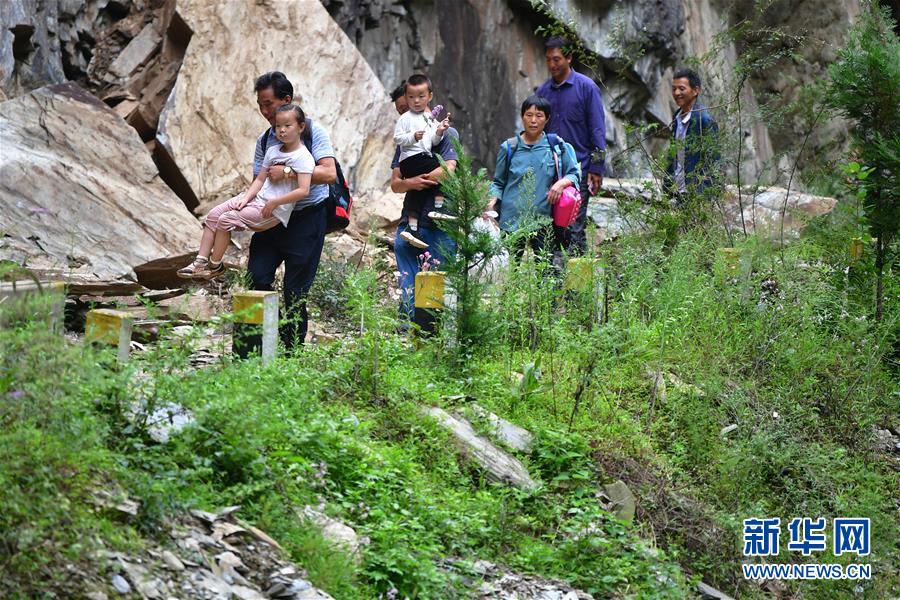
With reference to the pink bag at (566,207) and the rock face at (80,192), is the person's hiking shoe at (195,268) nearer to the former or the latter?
the rock face at (80,192)

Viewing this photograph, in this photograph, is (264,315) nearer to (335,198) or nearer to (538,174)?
(335,198)

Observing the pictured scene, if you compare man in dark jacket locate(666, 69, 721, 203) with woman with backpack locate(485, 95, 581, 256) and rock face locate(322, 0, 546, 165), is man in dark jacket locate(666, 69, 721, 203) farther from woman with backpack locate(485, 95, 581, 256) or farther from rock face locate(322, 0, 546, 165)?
rock face locate(322, 0, 546, 165)

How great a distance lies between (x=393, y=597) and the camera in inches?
163

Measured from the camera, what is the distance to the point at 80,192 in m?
8.07

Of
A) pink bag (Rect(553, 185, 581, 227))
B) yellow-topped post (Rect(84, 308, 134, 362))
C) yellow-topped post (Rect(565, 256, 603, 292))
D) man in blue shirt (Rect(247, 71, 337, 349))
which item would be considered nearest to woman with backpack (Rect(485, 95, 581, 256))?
pink bag (Rect(553, 185, 581, 227))

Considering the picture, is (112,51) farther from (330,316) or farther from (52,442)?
(52,442)

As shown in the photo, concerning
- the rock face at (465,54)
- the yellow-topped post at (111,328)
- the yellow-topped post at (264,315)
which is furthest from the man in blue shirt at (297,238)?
the rock face at (465,54)

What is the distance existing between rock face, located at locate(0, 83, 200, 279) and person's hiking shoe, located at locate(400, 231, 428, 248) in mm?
2015

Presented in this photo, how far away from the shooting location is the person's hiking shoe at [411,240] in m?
7.12

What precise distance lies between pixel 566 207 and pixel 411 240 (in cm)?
108

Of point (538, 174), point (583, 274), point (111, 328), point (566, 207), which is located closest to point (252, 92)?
point (538, 174)

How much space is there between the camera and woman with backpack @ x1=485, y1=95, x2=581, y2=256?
24.1 ft

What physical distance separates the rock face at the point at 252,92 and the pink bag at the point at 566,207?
12.7ft

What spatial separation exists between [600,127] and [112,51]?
17.7ft
